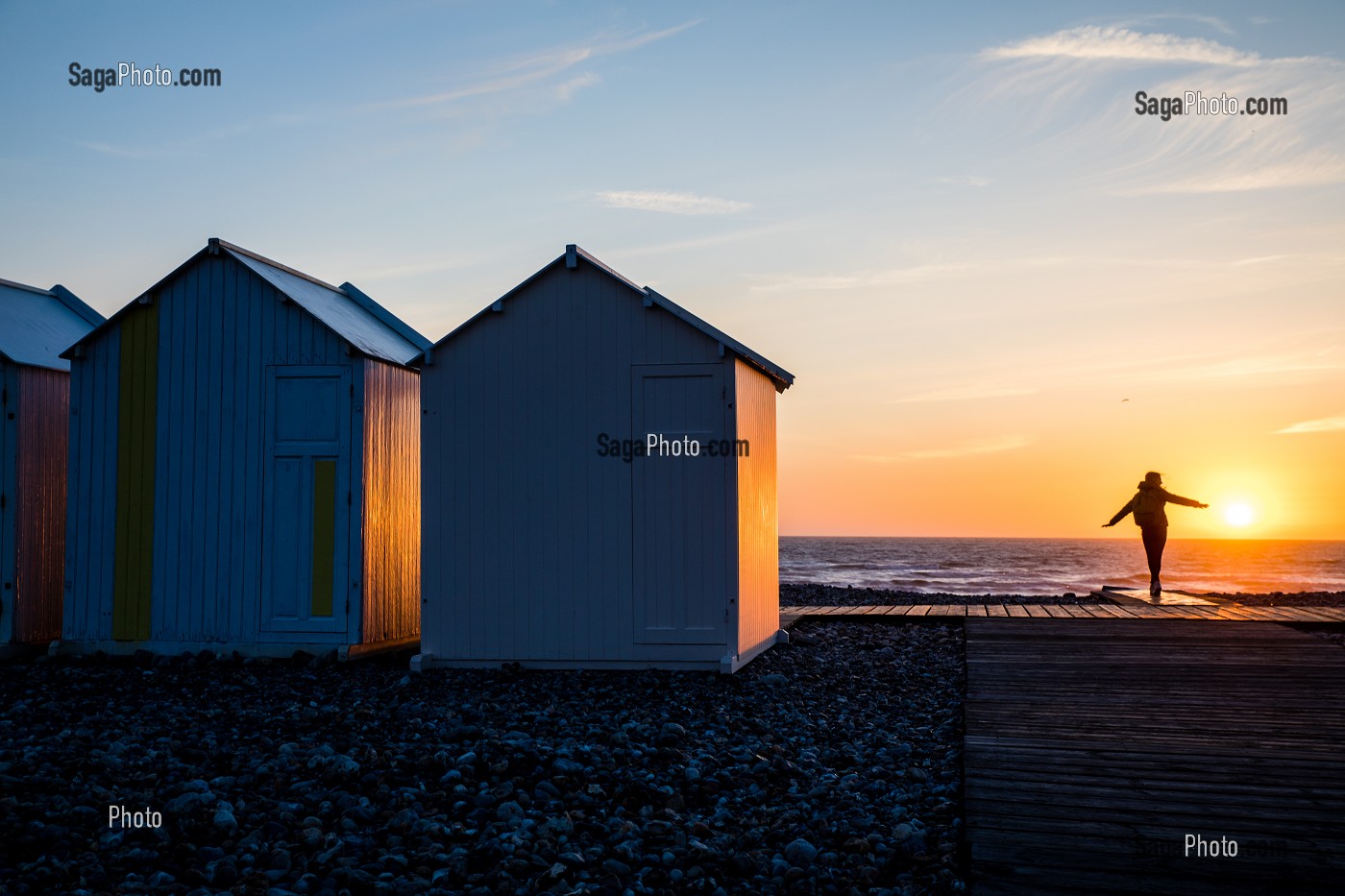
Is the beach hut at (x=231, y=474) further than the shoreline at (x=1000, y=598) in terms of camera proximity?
No

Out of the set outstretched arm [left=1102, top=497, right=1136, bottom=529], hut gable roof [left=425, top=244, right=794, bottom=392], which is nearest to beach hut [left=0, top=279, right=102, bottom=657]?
hut gable roof [left=425, top=244, right=794, bottom=392]

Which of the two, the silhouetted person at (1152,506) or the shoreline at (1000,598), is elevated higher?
the silhouetted person at (1152,506)

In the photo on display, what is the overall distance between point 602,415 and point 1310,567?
67.8 m

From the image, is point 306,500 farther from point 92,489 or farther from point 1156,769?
point 1156,769

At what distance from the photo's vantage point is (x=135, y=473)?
37.4 ft

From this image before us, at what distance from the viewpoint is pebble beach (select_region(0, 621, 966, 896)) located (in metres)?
4.80

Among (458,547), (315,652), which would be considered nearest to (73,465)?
(315,652)

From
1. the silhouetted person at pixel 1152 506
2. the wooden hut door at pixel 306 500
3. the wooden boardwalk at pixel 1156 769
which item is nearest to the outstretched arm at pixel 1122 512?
the silhouetted person at pixel 1152 506

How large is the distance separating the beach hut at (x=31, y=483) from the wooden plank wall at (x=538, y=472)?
4.91 m

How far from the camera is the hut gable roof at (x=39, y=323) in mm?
11922

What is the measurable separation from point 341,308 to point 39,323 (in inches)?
153

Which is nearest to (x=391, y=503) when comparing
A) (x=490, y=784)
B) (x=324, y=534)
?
(x=324, y=534)

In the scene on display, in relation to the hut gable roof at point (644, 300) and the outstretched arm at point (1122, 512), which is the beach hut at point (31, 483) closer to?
the hut gable roof at point (644, 300)

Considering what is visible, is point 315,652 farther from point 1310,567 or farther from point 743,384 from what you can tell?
point 1310,567
